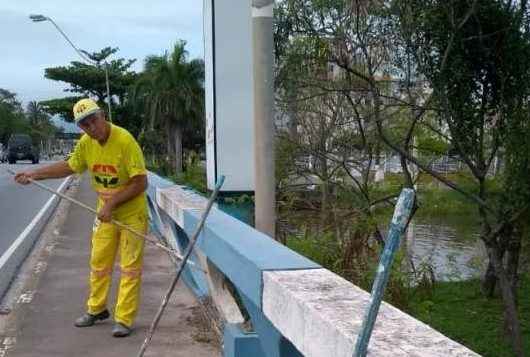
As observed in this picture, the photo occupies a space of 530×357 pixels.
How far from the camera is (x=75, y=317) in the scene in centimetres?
571

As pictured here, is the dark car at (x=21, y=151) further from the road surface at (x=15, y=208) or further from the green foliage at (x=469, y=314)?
the green foliage at (x=469, y=314)

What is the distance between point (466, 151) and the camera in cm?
692

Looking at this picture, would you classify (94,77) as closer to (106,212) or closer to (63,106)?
(63,106)

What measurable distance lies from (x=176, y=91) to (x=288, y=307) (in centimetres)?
2942

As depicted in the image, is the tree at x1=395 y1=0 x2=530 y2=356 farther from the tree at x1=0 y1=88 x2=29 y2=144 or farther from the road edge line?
the tree at x1=0 y1=88 x2=29 y2=144

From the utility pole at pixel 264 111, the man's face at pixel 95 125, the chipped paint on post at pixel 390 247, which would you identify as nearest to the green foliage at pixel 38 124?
the man's face at pixel 95 125

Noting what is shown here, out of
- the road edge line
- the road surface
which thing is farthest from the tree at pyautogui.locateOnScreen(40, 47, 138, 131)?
the road edge line

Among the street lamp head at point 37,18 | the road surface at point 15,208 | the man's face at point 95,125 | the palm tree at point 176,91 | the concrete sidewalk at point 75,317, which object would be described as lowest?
the road surface at point 15,208

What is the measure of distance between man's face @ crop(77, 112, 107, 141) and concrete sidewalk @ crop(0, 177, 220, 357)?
1496 millimetres

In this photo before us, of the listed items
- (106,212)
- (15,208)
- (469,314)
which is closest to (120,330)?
(106,212)

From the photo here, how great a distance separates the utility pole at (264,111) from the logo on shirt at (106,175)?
1075 mm

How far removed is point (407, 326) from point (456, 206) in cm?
1097

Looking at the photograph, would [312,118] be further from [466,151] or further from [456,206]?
[466,151]

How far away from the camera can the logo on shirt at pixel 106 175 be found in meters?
5.25
